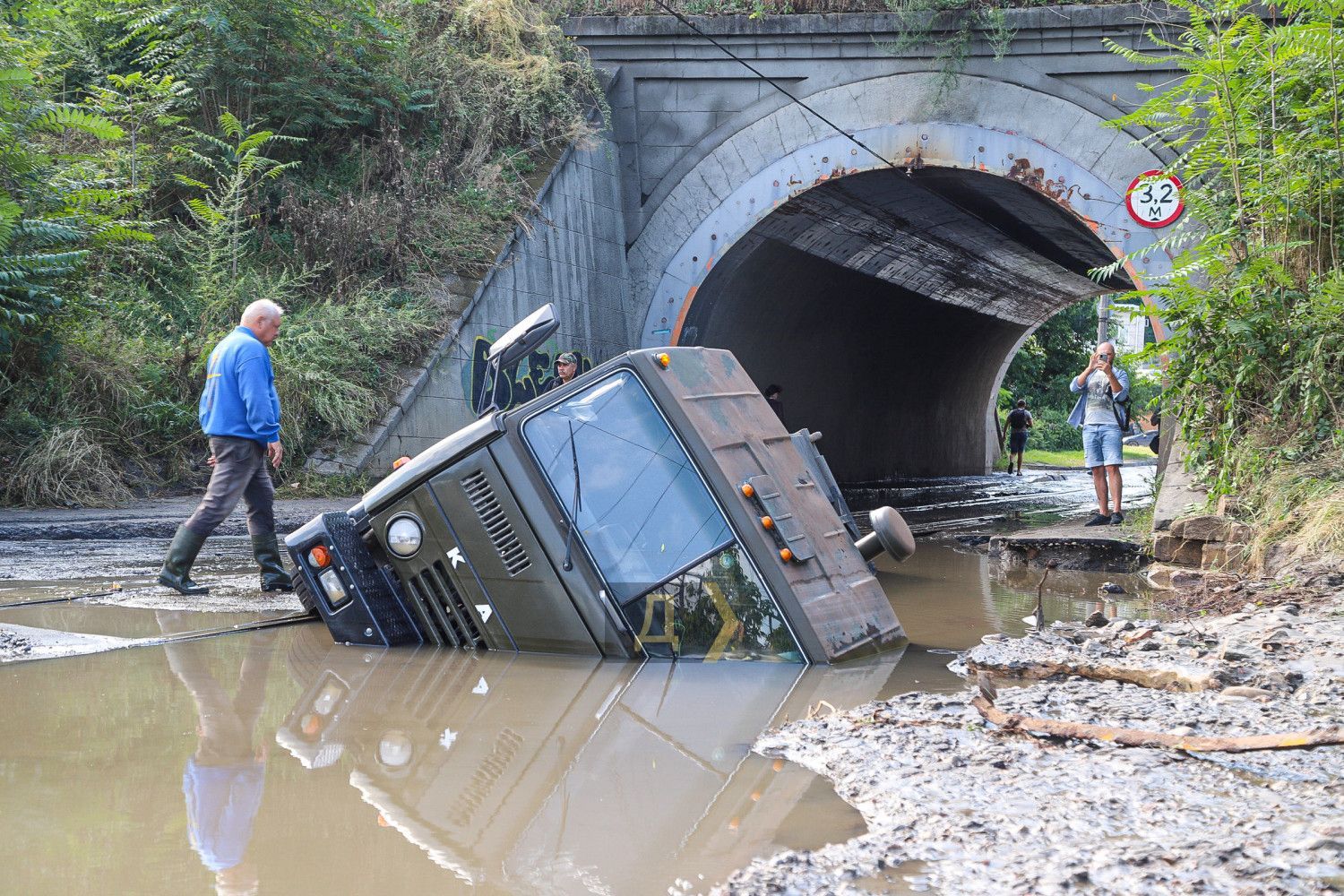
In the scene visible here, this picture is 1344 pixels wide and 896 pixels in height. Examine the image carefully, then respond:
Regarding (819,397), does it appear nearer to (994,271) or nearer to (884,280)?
(884,280)

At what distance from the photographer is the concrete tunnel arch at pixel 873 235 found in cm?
1453

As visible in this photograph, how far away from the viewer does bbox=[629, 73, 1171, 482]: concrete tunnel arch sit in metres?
14.5

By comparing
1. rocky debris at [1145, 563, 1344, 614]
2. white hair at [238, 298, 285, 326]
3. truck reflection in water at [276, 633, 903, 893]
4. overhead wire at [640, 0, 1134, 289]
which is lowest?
rocky debris at [1145, 563, 1344, 614]

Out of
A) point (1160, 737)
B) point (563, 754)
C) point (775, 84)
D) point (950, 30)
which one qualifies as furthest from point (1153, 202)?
point (563, 754)

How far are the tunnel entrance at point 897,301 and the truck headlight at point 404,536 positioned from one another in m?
11.0

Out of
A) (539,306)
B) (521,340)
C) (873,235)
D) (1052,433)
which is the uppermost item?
(873,235)

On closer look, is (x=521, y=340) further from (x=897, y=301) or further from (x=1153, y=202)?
(x=897, y=301)

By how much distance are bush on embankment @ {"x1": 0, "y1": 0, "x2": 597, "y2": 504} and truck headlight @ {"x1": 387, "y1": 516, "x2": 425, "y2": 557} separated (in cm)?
648

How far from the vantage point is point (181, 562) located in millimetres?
6938

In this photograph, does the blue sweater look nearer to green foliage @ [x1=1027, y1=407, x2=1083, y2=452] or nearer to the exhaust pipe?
the exhaust pipe

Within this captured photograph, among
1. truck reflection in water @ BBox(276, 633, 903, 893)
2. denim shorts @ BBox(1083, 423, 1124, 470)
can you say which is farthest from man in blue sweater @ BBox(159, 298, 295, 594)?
denim shorts @ BBox(1083, 423, 1124, 470)

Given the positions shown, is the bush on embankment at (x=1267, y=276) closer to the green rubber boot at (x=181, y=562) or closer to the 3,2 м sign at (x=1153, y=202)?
the 3,2 м sign at (x=1153, y=202)

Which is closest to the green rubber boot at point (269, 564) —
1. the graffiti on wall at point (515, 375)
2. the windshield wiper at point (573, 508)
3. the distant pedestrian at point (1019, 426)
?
the windshield wiper at point (573, 508)

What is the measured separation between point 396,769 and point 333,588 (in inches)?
88.9
